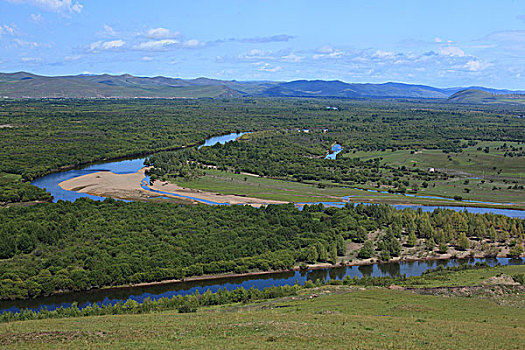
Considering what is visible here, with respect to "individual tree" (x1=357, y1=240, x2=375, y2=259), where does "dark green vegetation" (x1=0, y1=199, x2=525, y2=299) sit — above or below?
above

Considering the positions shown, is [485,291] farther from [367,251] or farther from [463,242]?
[463,242]

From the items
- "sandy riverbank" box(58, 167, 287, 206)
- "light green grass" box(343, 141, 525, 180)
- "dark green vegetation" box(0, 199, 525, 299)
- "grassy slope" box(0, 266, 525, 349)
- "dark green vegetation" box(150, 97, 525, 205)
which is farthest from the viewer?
"light green grass" box(343, 141, 525, 180)

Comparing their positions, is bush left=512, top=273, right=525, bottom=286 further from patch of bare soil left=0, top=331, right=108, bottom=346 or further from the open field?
the open field

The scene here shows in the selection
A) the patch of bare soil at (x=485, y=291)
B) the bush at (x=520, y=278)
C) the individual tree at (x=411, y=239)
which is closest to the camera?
the patch of bare soil at (x=485, y=291)

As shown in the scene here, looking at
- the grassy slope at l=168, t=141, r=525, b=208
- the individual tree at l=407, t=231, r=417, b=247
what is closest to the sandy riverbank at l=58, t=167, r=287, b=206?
the grassy slope at l=168, t=141, r=525, b=208

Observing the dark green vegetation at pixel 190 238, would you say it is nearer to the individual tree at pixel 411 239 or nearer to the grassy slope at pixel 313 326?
the individual tree at pixel 411 239

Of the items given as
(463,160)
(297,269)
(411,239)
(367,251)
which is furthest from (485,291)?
(463,160)

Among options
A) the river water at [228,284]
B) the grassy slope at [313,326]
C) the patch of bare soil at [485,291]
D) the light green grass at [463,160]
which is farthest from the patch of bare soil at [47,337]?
the light green grass at [463,160]
